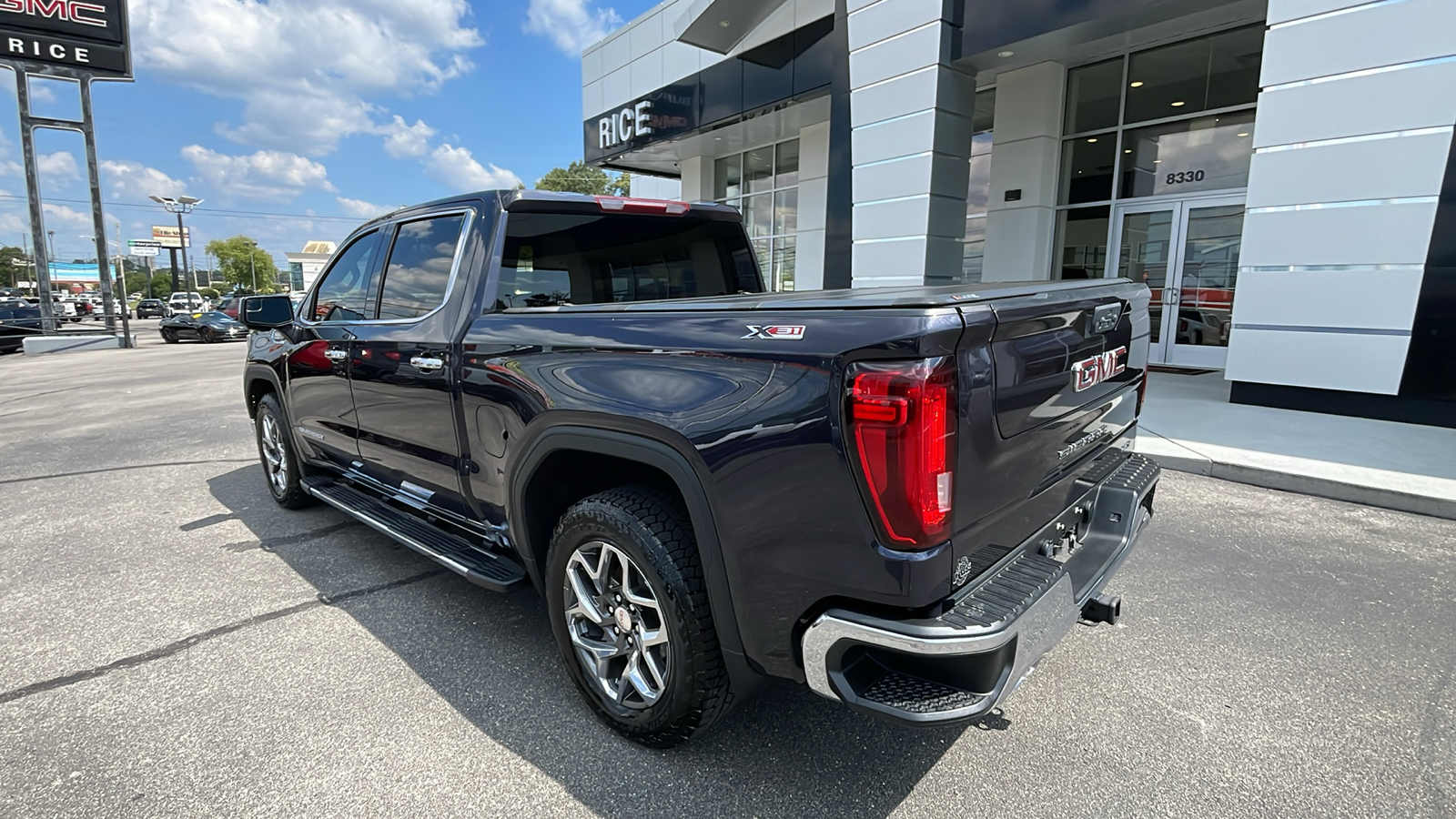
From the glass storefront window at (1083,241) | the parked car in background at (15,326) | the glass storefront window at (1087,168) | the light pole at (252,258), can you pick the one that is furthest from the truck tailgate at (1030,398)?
the light pole at (252,258)

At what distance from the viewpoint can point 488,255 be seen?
3088mm

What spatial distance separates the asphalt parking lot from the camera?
2203 millimetres

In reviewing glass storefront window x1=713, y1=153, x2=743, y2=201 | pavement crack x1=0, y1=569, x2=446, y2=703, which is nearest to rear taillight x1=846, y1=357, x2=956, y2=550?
pavement crack x1=0, y1=569, x2=446, y2=703

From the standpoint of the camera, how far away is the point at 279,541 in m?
4.44

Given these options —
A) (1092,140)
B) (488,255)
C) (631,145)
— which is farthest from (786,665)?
(631,145)

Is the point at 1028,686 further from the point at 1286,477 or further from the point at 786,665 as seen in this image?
the point at 1286,477

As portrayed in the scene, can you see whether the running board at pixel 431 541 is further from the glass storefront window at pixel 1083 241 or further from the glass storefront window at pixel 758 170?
the glass storefront window at pixel 758 170

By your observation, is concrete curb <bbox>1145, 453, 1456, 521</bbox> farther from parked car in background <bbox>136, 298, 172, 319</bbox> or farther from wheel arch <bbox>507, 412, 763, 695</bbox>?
parked car in background <bbox>136, 298, 172, 319</bbox>

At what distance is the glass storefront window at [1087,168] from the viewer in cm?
1155

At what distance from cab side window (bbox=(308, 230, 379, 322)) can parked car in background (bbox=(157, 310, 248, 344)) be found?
27.1m

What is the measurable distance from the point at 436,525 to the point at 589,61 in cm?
1841

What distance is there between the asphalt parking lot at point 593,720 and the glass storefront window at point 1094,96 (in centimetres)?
886

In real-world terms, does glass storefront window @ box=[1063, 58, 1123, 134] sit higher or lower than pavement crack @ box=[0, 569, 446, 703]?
higher

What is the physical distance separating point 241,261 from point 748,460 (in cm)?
12140
